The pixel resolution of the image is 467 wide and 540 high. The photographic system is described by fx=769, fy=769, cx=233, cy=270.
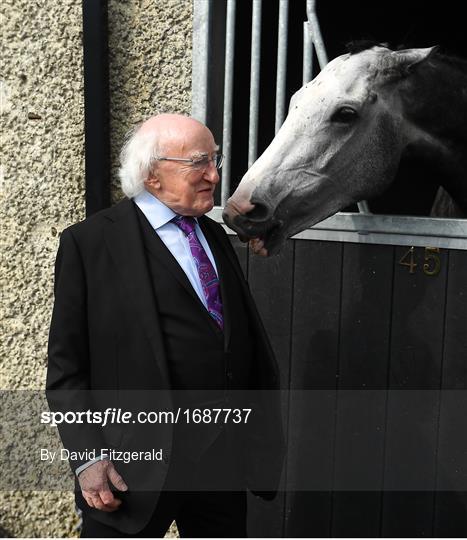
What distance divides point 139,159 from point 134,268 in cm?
33

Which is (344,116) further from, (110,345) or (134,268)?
(110,345)

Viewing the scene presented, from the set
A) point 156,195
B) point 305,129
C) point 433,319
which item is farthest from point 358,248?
point 156,195

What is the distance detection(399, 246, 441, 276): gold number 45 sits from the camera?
2.68 metres

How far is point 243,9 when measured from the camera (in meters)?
3.31

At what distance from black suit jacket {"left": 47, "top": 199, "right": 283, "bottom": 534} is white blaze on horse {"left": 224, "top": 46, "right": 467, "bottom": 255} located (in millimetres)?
428

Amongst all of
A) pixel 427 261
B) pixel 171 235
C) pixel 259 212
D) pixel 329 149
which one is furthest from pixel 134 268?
pixel 427 261

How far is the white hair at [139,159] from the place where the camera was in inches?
87.1

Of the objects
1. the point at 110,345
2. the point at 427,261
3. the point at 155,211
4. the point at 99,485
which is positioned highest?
the point at 155,211

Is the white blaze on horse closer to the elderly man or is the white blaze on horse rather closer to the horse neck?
the horse neck

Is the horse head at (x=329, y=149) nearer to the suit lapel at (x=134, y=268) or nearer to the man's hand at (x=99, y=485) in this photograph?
the suit lapel at (x=134, y=268)

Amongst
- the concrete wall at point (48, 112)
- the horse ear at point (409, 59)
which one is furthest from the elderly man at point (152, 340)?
the concrete wall at point (48, 112)

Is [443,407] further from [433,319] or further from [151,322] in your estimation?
[151,322]

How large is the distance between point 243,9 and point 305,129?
109 cm

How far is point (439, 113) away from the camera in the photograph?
2514mm
